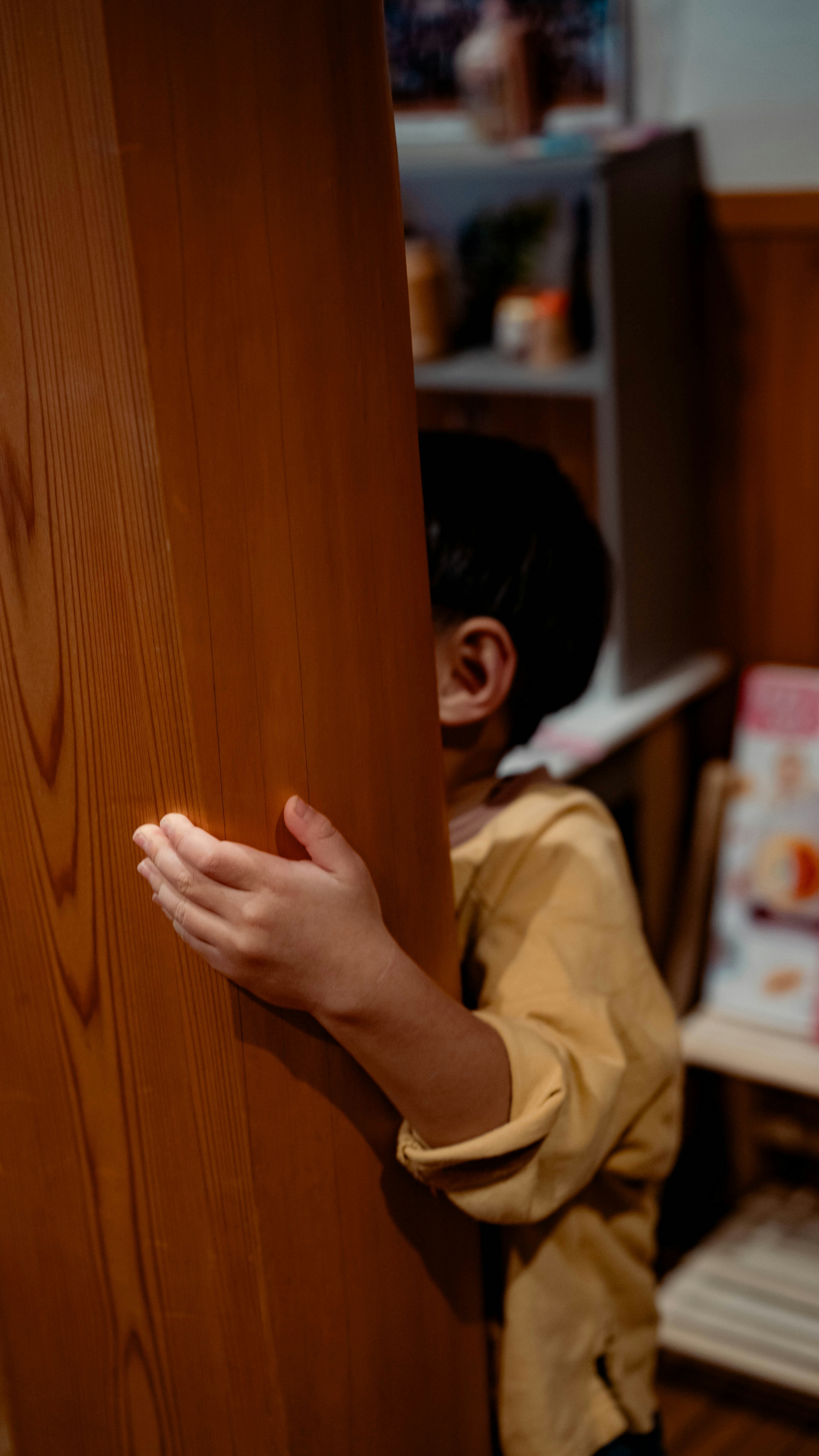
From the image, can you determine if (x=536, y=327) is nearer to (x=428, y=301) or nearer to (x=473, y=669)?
(x=428, y=301)

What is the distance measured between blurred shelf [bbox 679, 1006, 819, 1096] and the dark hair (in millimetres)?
1097

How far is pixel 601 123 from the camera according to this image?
2344 millimetres

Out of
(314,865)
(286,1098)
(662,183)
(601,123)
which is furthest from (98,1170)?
(601,123)

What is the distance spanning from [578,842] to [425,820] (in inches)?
7.3

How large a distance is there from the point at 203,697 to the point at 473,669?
364 mm

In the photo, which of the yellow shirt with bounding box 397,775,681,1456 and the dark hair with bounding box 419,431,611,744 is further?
the dark hair with bounding box 419,431,611,744

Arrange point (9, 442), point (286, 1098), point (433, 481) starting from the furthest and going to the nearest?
1. point (433, 481)
2. point (286, 1098)
3. point (9, 442)

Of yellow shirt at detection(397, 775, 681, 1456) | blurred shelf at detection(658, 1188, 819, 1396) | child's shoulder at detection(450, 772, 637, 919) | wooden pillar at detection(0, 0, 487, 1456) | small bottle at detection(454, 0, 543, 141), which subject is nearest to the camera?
wooden pillar at detection(0, 0, 487, 1456)

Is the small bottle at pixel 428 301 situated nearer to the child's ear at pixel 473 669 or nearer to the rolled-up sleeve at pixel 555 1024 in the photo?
the child's ear at pixel 473 669

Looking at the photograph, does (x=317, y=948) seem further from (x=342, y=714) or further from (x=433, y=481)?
(x=433, y=481)

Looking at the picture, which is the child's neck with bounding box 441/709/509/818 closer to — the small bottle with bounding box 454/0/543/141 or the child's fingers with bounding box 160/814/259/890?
the child's fingers with bounding box 160/814/259/890

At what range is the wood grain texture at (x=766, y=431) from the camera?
2182mm

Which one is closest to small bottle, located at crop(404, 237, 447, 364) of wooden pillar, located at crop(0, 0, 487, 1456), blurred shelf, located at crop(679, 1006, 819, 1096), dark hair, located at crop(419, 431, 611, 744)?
blurred shelf, located at crop(679, 1006, 819, 1096)

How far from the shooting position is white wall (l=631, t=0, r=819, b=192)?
6.98 feet
